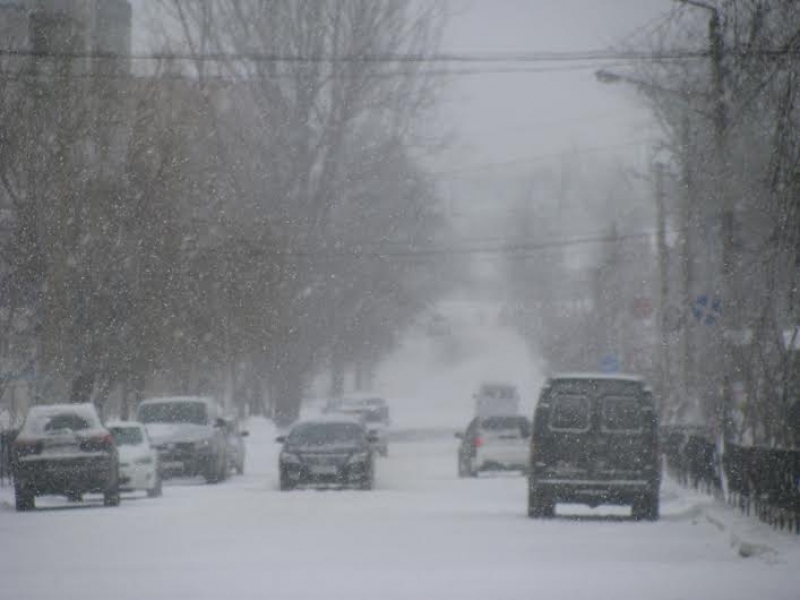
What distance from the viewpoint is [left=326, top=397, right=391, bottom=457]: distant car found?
65162 mm

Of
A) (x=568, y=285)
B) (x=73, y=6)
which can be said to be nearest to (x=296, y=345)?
(x=73, y=6)

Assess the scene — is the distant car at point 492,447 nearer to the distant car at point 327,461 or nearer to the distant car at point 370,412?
the distant car at point 327,461

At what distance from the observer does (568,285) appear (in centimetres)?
19550

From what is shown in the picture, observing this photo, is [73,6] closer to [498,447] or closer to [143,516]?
[498,447]

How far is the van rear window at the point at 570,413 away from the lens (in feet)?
95.7

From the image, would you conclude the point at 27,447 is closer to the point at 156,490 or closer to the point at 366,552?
the point at 156,490

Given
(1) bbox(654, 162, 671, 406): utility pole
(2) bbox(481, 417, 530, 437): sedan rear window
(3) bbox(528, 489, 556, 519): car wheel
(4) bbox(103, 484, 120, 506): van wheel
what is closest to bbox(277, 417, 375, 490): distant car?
(4) bbox(103, 484, 120, 506): van wheel

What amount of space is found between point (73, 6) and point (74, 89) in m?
41.3

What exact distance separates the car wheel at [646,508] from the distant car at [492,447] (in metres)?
18.5

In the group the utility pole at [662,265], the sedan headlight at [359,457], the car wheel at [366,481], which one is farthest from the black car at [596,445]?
the utility pole at [662,265]

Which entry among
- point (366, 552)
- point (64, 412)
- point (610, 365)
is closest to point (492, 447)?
point (610, 365)

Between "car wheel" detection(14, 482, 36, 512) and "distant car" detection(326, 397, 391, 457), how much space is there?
1134 inches

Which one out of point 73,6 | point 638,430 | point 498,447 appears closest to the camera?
point 638,430

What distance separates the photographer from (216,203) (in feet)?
202
